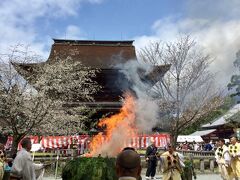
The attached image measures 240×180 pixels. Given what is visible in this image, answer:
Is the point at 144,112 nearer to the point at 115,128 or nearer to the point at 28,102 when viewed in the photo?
the point at 115,128

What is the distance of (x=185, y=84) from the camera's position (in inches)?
1185

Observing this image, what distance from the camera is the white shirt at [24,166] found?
25.0ft

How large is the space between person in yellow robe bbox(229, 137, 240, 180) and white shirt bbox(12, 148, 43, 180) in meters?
9.84

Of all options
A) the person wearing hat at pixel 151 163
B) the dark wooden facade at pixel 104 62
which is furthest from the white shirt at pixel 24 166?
the dark wooden facade at pixel 104 62

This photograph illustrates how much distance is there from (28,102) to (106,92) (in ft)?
A: 42.4

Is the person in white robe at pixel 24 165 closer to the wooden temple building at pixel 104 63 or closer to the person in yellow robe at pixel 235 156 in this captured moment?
the person in yellow robe at pixel 235 156

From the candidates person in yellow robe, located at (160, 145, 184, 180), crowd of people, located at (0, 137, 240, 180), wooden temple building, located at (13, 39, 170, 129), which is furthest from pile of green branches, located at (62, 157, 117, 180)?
wooden temple building, located at (13, 39, 170, 129)

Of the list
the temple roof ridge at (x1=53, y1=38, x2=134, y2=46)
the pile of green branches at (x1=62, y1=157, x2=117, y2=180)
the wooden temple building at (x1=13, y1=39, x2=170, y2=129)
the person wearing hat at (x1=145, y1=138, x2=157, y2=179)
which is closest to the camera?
the pile of green branches at (x1=62, y1=157, x2=117, y2=180)

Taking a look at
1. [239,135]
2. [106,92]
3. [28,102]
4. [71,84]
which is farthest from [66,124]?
[239,135]

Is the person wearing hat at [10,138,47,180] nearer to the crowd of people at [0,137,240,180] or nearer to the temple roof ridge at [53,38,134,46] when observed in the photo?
the crowd of people at [0,137,240,180]

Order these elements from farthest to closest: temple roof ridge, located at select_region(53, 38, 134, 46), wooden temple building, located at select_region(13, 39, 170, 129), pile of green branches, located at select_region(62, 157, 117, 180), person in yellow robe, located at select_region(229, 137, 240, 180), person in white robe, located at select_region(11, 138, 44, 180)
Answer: temple roof ridge, located at select_region(53, 38, 134, 46) < wooden temple building, located at select_region(13, 39, 170, 129) < person in yellow robe, located at select_region(229, 137, 240, 180) < pile of green branches, located at select_region(62, 157, 117, 180) < person in white robe, located at select_region(11, 138, 44, 180)

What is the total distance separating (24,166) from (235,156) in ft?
33.6

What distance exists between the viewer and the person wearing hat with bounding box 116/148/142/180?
3578 millimetres

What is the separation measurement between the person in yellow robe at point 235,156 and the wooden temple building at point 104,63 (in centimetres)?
1499
